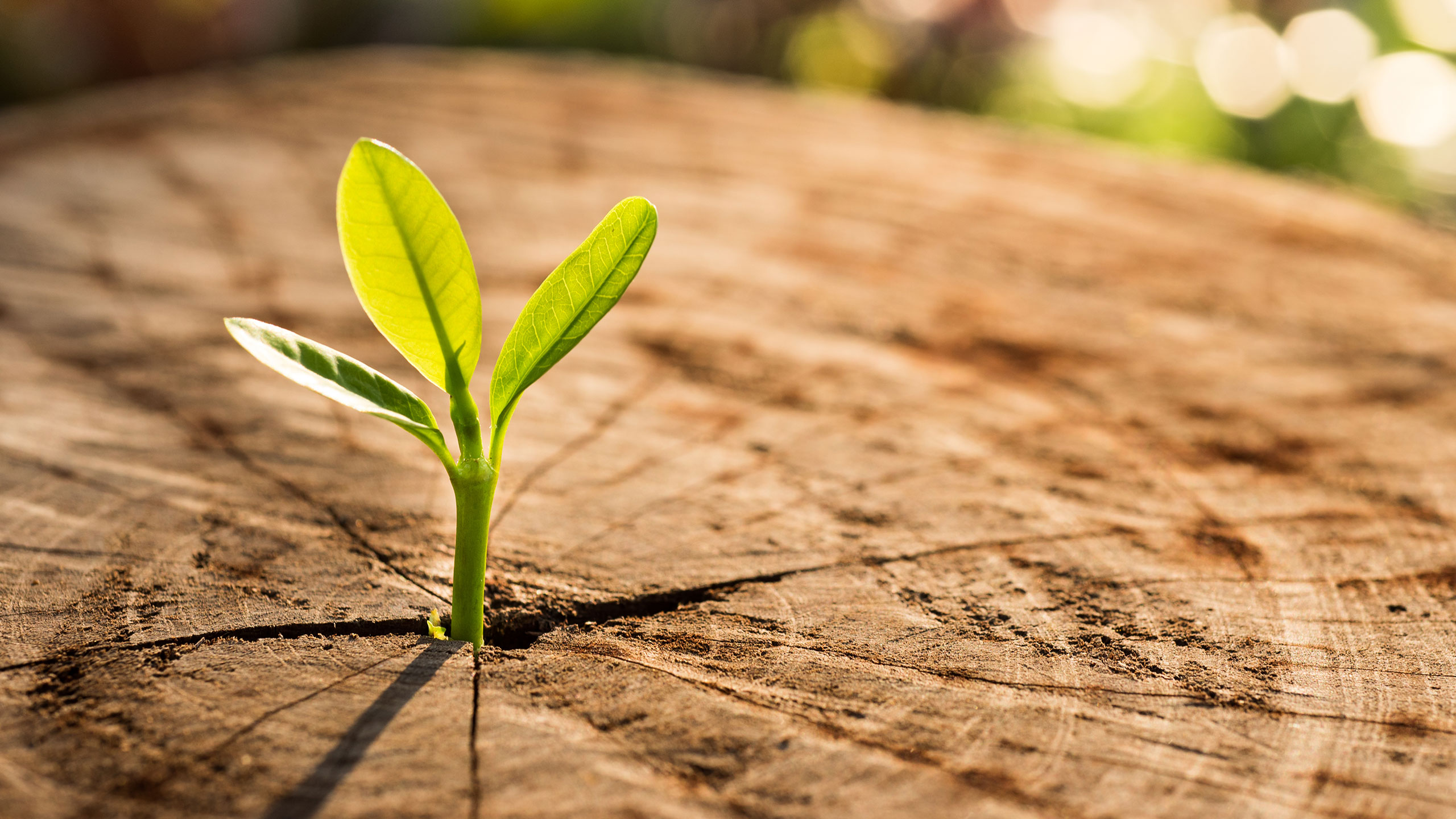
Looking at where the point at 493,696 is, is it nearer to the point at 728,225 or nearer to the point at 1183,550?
the point at 1183,550

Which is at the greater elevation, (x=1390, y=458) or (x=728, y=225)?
(x=728, y=225)

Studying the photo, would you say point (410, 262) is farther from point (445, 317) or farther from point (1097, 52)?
point (1097, 52)

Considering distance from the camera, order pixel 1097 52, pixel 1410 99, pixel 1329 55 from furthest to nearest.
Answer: pixel 1097 52
pixel 1329 55
pixel 1410 99

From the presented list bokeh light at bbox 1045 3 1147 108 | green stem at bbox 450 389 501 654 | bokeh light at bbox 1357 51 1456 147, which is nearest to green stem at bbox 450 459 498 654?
green stem at bbox 450 389 501 654

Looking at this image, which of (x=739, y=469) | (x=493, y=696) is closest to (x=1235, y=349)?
(x=739, y=469)

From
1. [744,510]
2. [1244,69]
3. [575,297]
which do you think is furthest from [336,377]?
[1244,69]

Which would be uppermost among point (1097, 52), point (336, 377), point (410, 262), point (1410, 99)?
point (1097, 52)

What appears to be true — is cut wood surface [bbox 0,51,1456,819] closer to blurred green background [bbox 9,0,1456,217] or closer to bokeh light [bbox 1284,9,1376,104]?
blurred green background [bbox 9,0,1456,217]
